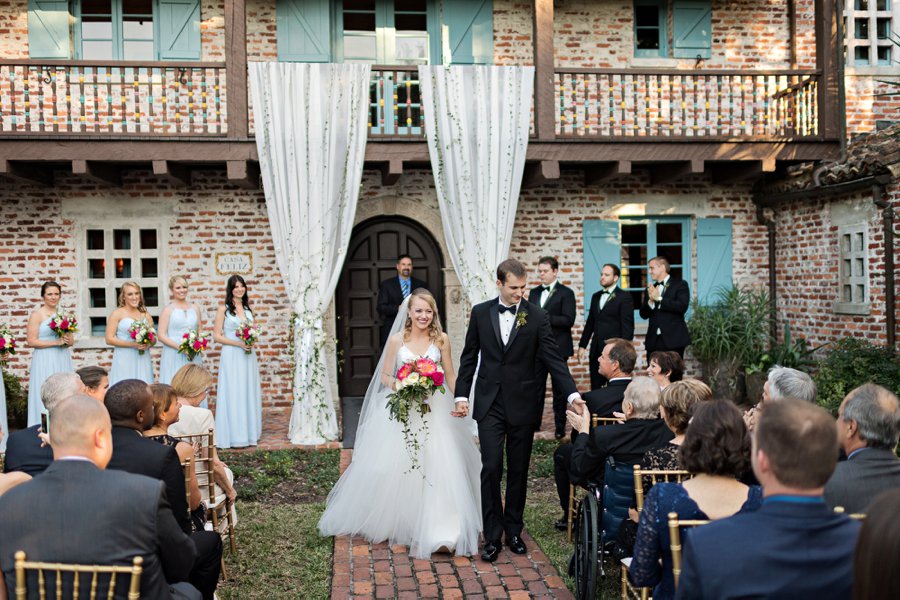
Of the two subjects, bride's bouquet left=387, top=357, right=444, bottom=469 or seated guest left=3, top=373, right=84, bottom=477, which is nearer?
seated guest left=3, top=373, right=84, bottom=477

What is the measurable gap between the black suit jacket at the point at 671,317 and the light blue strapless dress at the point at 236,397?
179 inches

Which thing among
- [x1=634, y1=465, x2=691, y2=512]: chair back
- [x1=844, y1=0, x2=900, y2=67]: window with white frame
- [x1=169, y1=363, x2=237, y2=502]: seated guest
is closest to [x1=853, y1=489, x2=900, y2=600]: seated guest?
[x1=634, y1=465, x2=691, y2=512]: chair back

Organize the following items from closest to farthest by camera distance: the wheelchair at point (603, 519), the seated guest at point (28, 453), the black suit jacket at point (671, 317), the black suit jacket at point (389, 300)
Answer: the seated guest at point (28, 453), the wheelchair at point (603, 519), the black suit jacket at point (671, 317), the black suit jacket at point (389, 300)

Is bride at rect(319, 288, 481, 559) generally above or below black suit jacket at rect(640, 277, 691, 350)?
below

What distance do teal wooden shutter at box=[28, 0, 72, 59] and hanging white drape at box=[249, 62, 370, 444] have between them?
336 centimetres

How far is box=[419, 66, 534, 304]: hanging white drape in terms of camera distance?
9.27 meters

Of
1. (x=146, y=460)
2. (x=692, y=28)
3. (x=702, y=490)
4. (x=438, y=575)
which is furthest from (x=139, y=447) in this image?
(x=692, y=28)

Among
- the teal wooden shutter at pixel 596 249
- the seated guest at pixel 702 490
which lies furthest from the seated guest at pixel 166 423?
the teal wooden shutter at pixel 596 249

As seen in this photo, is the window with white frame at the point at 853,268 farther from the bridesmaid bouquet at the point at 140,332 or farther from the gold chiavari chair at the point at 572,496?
the bridesmaid bouquet at the point at 140,332

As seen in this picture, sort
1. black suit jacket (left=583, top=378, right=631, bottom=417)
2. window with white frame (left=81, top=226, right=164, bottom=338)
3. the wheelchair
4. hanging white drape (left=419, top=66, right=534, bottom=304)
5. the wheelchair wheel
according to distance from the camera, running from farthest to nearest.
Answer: window with white frame (left=81, top=226, right=164, bottom=338) → hanging white drape (left=419, top=66, right=534, bottom=304) → black suit jacket (left=583, top=378, right=631, bottom=417) → the wheelchair → the wheelchair wheel

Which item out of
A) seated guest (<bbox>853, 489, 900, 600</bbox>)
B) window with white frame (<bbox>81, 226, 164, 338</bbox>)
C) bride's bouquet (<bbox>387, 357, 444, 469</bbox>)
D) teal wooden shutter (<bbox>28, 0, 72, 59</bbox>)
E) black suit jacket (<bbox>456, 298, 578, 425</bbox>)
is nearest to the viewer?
seated guest (<bbox>853, 489, 900, 600</bbox>)

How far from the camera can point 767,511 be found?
6.73 ft

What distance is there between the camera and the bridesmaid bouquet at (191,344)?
8.66 metres

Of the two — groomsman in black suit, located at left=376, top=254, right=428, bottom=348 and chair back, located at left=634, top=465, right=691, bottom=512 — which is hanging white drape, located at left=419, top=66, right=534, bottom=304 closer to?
groomsman in black suit, located at left=376, top=254, right=428, bottom=348
